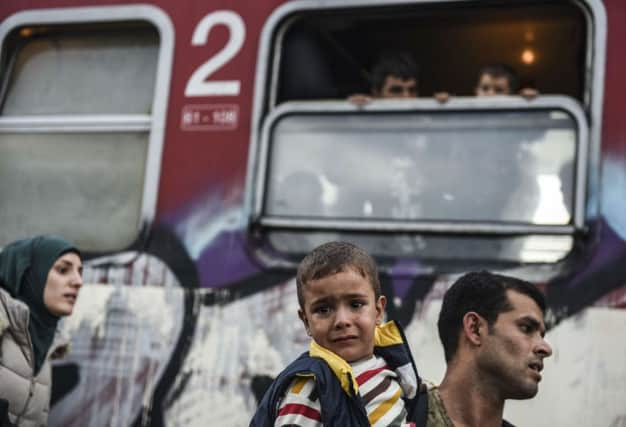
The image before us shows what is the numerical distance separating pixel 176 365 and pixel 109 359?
29cm

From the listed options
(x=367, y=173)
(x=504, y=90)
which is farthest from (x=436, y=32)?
(x=367, y=173)

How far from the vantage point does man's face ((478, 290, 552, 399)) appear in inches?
94.5

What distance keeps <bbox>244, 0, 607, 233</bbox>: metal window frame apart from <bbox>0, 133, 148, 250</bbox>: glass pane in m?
0.51

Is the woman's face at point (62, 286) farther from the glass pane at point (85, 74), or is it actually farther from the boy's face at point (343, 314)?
the boy's face at point (343, 314)

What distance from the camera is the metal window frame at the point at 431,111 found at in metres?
3.13

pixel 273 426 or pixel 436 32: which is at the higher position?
pixel 436 32

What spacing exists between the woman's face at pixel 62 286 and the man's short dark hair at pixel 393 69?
1.35 metres

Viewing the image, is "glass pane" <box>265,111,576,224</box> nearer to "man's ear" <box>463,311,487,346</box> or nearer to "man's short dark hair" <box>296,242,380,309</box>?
"man's ear" <box>463,311,487,346</box>

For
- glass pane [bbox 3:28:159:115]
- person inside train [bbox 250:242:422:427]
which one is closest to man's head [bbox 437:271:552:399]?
person inside train [bbox 250:242:422:427]

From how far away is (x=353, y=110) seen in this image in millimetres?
3475

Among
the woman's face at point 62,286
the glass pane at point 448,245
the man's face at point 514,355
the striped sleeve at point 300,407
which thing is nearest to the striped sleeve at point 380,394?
the striped sleeve at point 300,407

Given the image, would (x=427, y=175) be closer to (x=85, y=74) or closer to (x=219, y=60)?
(x=219, y=60)

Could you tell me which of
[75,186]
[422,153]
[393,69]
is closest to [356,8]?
[393,69]

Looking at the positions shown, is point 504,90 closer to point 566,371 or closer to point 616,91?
point 616,91
